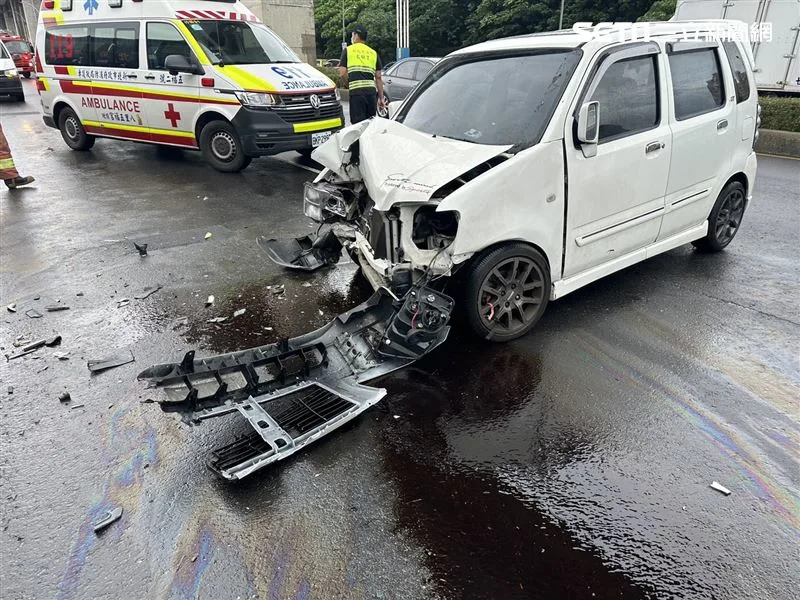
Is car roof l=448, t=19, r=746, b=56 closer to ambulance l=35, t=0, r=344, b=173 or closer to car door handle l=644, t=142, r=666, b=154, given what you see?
car door handle l=644, t=142, r=666, b=154

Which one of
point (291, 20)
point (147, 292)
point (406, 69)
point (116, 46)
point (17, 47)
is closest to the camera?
point (147, 292)

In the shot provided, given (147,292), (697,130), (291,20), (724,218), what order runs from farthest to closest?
1. (291,20)
2. (724,218)
3. (147,292)
4. (697,130)

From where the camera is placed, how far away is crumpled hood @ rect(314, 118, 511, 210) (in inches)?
144

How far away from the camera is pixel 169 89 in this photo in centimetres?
884

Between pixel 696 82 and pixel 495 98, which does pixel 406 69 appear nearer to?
pixel 696 82

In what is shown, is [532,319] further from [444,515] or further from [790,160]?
[790,160]

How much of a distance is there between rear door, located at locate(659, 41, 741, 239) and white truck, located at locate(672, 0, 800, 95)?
34.8 feet

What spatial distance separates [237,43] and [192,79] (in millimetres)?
966

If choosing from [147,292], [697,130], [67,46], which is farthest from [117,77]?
[697,130]

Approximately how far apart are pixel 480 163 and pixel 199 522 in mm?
2610

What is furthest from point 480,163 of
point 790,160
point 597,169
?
point 790,160

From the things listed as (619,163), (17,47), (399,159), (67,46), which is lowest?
(619,163)

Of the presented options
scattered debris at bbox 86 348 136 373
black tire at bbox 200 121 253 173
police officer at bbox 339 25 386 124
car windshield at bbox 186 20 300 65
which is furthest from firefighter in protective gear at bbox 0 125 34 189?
scattered debris at bbox 86 348 136 373

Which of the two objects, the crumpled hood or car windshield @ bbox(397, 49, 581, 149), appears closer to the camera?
the crumpled hood
